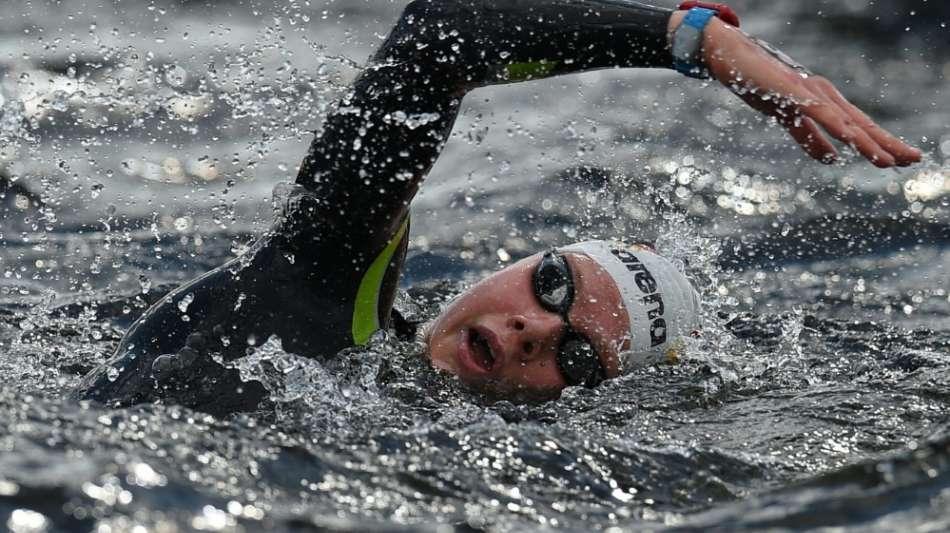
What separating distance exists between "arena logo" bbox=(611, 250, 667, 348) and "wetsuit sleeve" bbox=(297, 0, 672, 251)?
937mm

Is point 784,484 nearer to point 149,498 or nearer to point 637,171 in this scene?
point 149,498

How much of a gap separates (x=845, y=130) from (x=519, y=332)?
1.35 m

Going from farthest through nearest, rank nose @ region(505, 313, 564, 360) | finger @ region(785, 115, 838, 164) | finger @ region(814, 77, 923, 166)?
1. nose @ region(505, 313, 564, 360)
2. finger @ region(785, 115, 838, 164)
3. finger @ region(814, 77, 923, 166)

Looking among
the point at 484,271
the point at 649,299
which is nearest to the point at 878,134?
the point at 649,299

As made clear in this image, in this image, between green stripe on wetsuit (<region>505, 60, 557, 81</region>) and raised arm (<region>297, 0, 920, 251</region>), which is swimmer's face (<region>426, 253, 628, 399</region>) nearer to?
raised arm (<region>297, 0, 920, 251</region>)

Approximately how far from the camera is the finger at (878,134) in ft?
11.1

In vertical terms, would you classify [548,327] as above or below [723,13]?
below

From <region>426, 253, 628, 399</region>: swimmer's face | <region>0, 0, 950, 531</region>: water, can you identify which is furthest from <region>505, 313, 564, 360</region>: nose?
<region>0, 0, 950, 531</region>: water

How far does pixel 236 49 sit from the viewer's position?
9.83 metres

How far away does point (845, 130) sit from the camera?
3422 mm

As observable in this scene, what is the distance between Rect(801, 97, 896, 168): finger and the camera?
3.38 m

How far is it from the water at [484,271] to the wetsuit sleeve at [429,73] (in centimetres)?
54

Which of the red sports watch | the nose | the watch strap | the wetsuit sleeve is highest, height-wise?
the red sports watch

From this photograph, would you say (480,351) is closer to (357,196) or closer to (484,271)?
(357,196)
